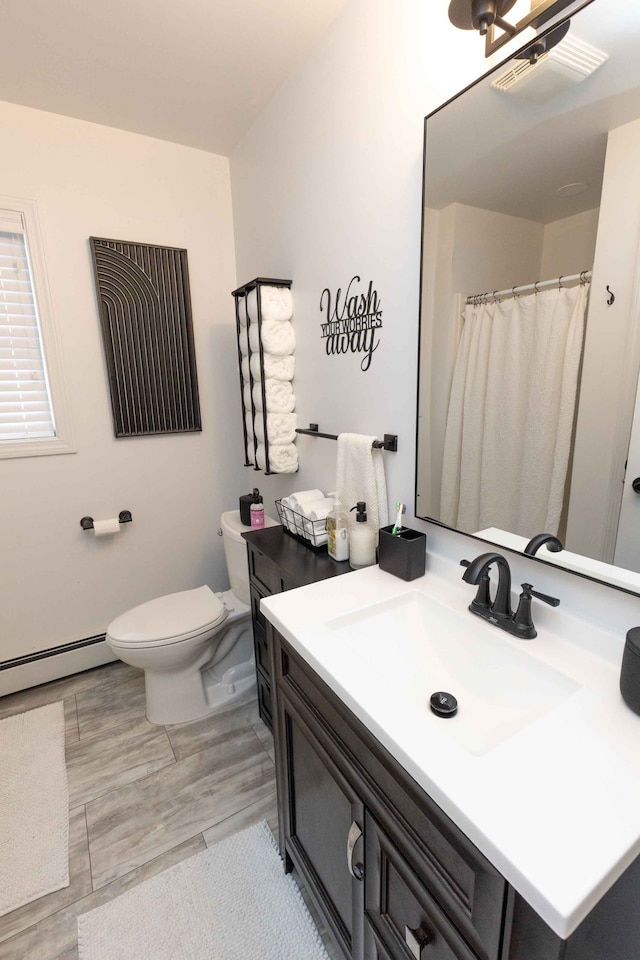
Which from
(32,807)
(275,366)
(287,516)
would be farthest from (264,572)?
(32,807)

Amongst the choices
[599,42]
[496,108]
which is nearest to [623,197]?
[599,42]

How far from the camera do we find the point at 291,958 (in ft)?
3.67

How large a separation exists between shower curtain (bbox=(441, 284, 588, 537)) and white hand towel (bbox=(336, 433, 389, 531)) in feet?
0.79

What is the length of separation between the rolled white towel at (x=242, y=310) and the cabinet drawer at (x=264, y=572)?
3.30ft

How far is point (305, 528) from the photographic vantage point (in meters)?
1.51

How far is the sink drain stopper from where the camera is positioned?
772 mm

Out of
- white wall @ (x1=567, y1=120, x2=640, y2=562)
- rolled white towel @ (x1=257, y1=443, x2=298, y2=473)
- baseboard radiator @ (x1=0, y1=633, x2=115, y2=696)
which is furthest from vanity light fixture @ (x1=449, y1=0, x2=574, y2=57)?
baseboard radiator @ (x1=0, y1=633, x2=115, y2=696)

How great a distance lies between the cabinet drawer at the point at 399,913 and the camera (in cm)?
66

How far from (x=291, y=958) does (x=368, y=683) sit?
3.06 ft

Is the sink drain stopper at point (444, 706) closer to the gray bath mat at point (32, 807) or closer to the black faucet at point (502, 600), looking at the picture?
the black faucet at point (502, 600)

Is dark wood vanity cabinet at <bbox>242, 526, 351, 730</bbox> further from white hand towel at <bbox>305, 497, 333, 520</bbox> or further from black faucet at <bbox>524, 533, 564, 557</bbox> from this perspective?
black faucet at <bbox>524, 533, 564, 557</bbox>

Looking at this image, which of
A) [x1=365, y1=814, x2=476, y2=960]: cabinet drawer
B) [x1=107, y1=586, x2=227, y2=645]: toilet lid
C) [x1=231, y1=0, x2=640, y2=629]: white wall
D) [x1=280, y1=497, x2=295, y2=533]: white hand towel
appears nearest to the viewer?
[x1=365, y1=814, x2=476, y2=960]: cabinet drawer

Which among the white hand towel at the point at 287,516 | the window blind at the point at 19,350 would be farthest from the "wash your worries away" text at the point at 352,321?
the window blind at the point at 19,350

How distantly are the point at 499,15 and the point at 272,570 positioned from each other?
1.46 m
